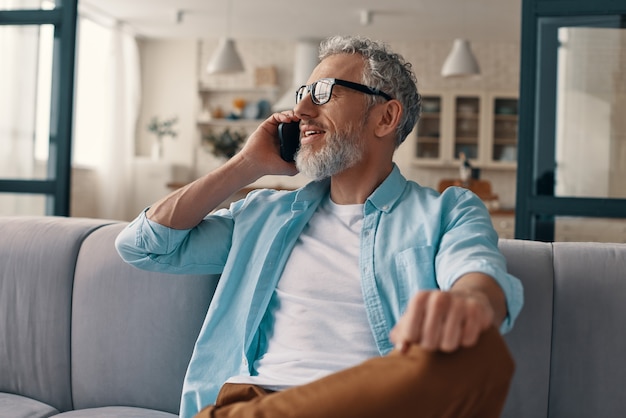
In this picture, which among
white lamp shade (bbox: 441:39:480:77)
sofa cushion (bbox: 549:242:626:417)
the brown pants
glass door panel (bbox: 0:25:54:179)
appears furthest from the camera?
white lamp shade (bbox: 441:39:480:77)

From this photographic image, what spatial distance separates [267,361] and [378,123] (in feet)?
2.02

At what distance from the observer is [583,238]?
265cm

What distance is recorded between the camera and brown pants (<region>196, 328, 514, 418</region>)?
40.3 inches

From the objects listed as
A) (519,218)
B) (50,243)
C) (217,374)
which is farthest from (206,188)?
(519,218)

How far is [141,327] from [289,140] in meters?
0.61

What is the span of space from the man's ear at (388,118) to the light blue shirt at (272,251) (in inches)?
3.7

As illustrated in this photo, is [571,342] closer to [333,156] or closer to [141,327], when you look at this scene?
[333,156]

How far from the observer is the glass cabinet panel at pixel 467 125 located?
9109 millimetres

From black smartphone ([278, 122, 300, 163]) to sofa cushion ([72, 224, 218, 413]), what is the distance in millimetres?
364

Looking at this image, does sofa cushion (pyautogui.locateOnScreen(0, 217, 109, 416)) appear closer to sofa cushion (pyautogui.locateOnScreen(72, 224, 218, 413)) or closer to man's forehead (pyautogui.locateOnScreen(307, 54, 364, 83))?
sofa cushion (pyautogui.locateOnScreen(72, 224, 218, 413))

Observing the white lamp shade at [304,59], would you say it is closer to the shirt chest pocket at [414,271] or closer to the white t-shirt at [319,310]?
the white t-shirt at [319,310]

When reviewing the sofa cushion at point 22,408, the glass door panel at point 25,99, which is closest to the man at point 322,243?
the sofa cushion at point 22,408

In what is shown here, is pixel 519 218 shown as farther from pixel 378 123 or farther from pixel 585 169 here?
pixel 378 123

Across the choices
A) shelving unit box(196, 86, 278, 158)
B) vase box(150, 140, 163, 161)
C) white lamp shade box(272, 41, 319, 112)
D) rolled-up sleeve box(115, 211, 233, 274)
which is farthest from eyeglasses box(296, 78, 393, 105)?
vase box(150, 140, 163, 161)
